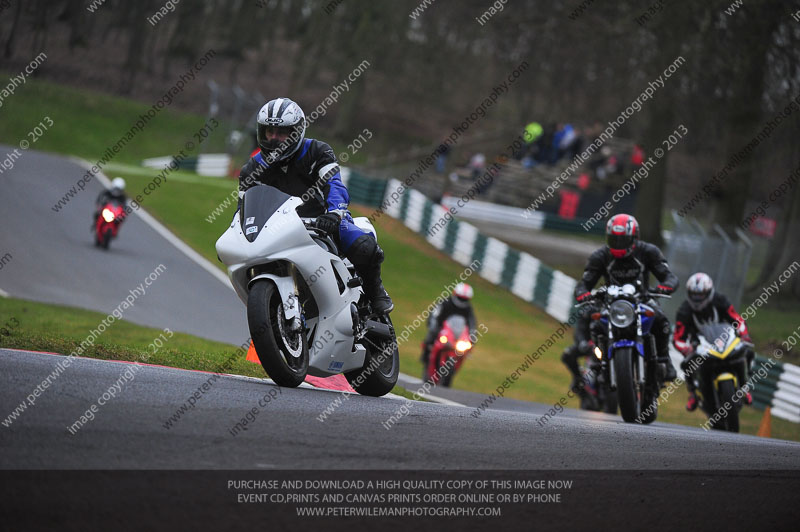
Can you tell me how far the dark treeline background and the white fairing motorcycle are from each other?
60.9 ft

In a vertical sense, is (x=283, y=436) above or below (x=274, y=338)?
above

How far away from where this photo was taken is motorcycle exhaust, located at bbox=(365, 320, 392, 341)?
7.89 m

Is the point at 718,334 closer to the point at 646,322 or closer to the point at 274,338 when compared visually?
the point at 646,322

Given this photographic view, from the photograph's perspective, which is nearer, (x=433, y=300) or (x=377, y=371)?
(x=377, y=371)

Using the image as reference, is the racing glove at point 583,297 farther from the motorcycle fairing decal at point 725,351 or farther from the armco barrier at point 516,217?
→ the armco barrier at point 516,217

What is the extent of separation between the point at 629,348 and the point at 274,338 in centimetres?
483

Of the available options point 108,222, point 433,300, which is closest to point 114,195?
point 108,222

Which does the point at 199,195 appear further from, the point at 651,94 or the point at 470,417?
the point at 470,417

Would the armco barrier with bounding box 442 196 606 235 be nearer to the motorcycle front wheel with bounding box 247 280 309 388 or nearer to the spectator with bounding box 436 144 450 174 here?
the spectator with bounding box 436 144 450 174

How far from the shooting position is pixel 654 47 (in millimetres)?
26891

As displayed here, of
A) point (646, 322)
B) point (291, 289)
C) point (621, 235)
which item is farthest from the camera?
point (621, 235)

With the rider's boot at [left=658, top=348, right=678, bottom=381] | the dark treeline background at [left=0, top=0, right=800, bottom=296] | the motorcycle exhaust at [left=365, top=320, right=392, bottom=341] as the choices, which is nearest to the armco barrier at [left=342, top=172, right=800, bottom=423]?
the dark treeline background at [left=0, top=0, right=800, bottom=296]

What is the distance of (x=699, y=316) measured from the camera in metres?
12.6

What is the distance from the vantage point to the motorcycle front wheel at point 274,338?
21.2ft
